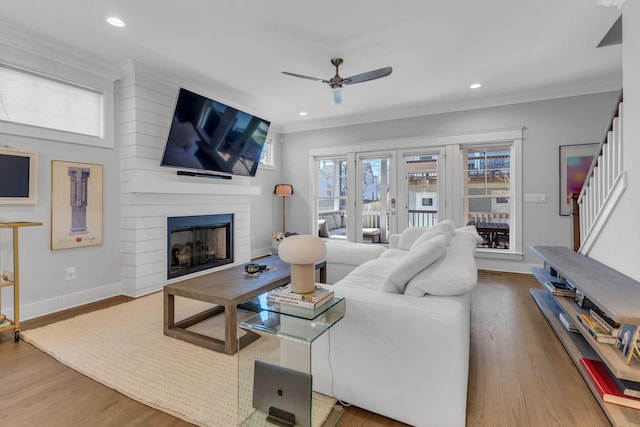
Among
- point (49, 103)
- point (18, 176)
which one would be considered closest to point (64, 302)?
point (18, 176)

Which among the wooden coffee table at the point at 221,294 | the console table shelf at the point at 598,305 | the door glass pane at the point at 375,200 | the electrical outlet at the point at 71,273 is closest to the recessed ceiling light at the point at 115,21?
the wooden coffee table at the point at 221,294

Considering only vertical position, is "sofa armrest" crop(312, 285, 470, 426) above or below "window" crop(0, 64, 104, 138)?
below

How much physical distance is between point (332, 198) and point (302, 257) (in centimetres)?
458

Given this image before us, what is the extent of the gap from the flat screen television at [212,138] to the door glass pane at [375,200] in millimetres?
2011

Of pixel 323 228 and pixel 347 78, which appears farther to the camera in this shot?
pixel 323 228

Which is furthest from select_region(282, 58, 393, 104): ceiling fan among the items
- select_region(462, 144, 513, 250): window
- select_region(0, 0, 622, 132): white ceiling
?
select_region(462, 144, 513, 250): window

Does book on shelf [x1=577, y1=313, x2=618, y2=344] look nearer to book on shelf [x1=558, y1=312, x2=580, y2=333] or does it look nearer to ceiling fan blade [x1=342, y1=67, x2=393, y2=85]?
book on shelf [x1=558, y1=312, x2=580, y2=333]

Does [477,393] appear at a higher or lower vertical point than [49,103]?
lower

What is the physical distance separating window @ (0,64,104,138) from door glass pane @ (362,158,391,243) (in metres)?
3.95

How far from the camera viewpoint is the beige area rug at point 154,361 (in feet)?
5.24

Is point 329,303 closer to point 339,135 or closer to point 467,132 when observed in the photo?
point 467,132

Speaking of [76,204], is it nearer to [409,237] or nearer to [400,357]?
[400,357]

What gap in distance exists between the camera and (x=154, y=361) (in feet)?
6.71

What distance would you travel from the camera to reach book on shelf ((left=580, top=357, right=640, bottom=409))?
152 centimetres
